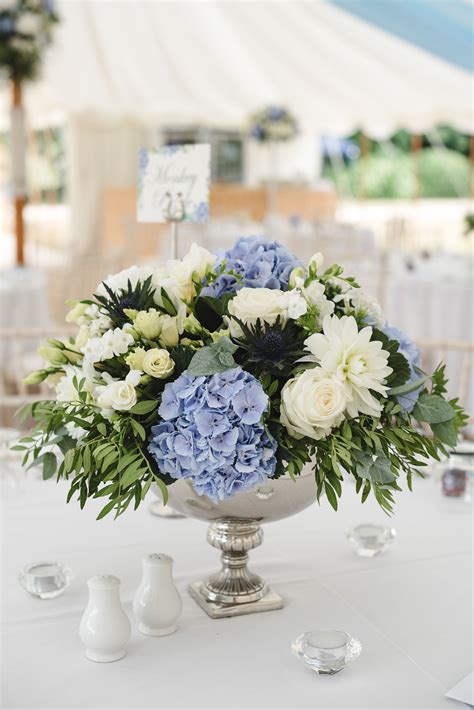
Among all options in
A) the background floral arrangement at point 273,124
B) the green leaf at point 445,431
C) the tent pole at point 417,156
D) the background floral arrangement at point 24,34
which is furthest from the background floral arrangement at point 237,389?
the tent pole at point 417,156

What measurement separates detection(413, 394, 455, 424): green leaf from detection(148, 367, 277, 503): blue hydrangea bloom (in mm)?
Result: 221

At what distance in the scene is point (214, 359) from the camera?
1.08m

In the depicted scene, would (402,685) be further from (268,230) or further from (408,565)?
(268,230)

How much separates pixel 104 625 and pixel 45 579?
0.21 meters

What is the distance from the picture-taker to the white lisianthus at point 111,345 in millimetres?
1137

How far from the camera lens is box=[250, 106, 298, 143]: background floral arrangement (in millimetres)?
8883

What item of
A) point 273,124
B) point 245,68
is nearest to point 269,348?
point 273,124

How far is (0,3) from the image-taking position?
5.28 m

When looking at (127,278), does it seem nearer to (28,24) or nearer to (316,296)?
(316,296)

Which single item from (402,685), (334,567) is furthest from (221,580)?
(402,685)

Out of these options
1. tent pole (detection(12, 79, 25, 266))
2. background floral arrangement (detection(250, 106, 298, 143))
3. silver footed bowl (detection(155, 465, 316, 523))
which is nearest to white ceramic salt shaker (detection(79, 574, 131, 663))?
silver footed bowl (detection(155, 465, 316, 523))

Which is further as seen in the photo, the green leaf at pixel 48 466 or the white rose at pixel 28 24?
the white rose at pixel 28 24

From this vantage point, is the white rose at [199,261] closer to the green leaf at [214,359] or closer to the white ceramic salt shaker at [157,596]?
the green leaf at [214,359]

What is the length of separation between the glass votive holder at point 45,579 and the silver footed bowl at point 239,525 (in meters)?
0.19
